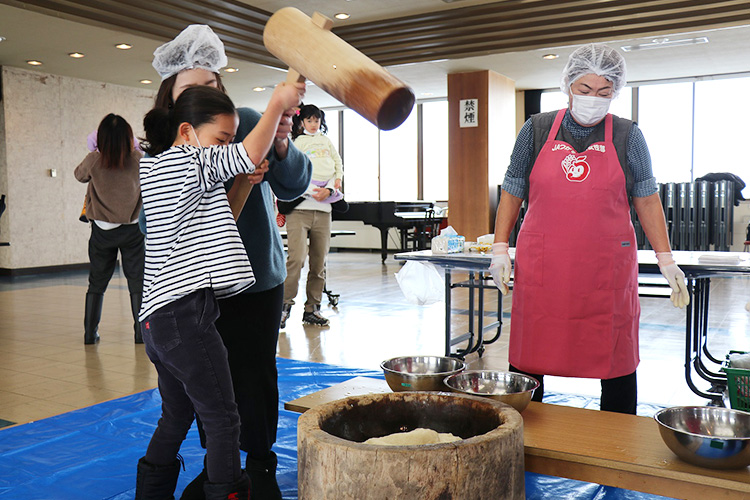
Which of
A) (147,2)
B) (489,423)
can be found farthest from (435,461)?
(147,2)

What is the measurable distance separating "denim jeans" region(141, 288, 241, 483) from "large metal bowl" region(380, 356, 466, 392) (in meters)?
0.38

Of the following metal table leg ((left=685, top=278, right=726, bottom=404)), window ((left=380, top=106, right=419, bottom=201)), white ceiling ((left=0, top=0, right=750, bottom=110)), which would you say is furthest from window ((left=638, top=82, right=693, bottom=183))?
metal table leg ((left=685, top=278, right=726, bottom=404))

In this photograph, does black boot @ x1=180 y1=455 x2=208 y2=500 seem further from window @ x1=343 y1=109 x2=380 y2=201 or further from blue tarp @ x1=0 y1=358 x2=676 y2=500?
window @ x1=343 y1=109 x2=380 y2=201

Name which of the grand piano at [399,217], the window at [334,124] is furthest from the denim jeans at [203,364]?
the window at [334,124]

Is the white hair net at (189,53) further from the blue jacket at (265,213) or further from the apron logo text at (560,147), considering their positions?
the apron logo text at (560,147)

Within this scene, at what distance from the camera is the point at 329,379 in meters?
3.33

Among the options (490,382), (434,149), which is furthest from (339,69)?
(434,149)

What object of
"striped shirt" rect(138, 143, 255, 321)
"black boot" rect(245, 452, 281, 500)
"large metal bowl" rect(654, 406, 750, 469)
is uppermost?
"striped shirt" rect(138, 143, 255, 321)

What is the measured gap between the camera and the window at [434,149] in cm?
1221

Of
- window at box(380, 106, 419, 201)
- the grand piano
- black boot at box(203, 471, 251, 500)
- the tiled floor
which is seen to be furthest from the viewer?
window at box(380, 106, 419, 201)

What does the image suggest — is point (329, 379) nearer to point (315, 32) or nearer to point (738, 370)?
point (738, 370)

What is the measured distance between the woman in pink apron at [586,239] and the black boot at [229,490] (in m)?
0.89

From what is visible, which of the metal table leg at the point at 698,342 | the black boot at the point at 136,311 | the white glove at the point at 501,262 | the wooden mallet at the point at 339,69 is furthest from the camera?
the black boot at the point at 136,311

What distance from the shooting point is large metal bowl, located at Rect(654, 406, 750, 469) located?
3.76 ft
